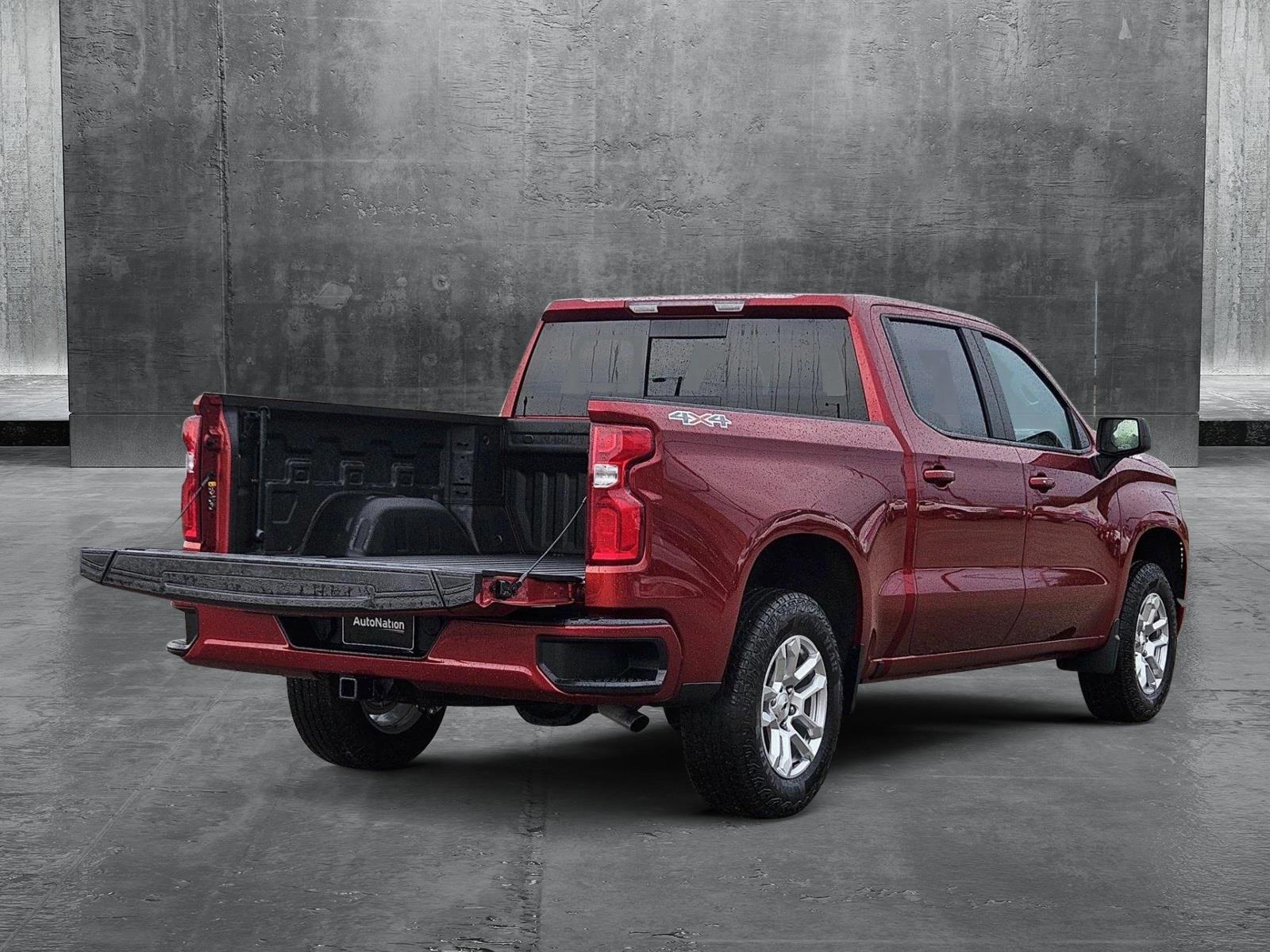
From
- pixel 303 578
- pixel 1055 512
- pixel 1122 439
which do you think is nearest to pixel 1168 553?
pixel 1122 439

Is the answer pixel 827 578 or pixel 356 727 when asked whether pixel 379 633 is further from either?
pixel 827 578

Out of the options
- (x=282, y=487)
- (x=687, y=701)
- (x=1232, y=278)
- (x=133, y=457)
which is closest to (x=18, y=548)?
(x=133, y=457)

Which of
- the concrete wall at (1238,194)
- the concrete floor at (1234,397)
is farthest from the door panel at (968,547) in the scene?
the concrete wall at (1238,194)

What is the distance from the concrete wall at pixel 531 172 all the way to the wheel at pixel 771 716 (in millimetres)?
17369

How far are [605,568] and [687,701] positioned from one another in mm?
562

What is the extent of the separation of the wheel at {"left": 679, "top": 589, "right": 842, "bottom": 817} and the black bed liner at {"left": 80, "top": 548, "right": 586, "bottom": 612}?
64cm

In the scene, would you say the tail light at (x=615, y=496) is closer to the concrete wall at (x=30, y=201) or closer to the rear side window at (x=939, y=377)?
the rear side window at (x=939, y=377)

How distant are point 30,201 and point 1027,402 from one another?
105 ft

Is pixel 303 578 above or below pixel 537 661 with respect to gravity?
above

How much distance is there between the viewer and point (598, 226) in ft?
77.6

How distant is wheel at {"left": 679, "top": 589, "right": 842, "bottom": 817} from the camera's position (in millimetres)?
6113

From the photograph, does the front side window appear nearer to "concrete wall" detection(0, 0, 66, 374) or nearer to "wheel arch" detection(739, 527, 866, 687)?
"wheel arch" detection(739, 527, 866, 687)

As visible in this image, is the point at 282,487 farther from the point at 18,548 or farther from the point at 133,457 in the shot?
the point at 133,457

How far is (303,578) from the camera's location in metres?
A: 5.91
